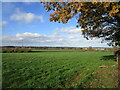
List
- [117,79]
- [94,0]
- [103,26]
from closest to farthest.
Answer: [117,79]
[94,0]
[103,26]

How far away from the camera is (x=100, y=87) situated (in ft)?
14.9

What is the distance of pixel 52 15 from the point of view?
8.64 m

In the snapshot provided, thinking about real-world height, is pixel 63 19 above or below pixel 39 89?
above

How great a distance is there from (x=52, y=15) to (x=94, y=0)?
3.85m

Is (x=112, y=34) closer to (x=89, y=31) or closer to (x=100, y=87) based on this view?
(x=89, y=31)

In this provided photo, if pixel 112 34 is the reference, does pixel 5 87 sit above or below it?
below

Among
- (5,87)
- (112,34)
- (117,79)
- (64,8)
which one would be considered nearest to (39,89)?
(5,87)

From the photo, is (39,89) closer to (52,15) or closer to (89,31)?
(52,15)

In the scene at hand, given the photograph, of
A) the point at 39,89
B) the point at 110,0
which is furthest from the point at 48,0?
the point at 39,89

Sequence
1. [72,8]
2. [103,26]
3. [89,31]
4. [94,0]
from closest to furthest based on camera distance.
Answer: [94,0], [72,8], [103,26], [89,31]

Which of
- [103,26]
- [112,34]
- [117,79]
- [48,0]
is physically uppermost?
[48,0]

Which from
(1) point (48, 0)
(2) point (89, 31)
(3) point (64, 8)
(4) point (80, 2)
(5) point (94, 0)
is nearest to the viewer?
(5) point (94, 0)

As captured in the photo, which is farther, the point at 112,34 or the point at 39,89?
the point at 112,34

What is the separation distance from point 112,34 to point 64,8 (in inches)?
454
